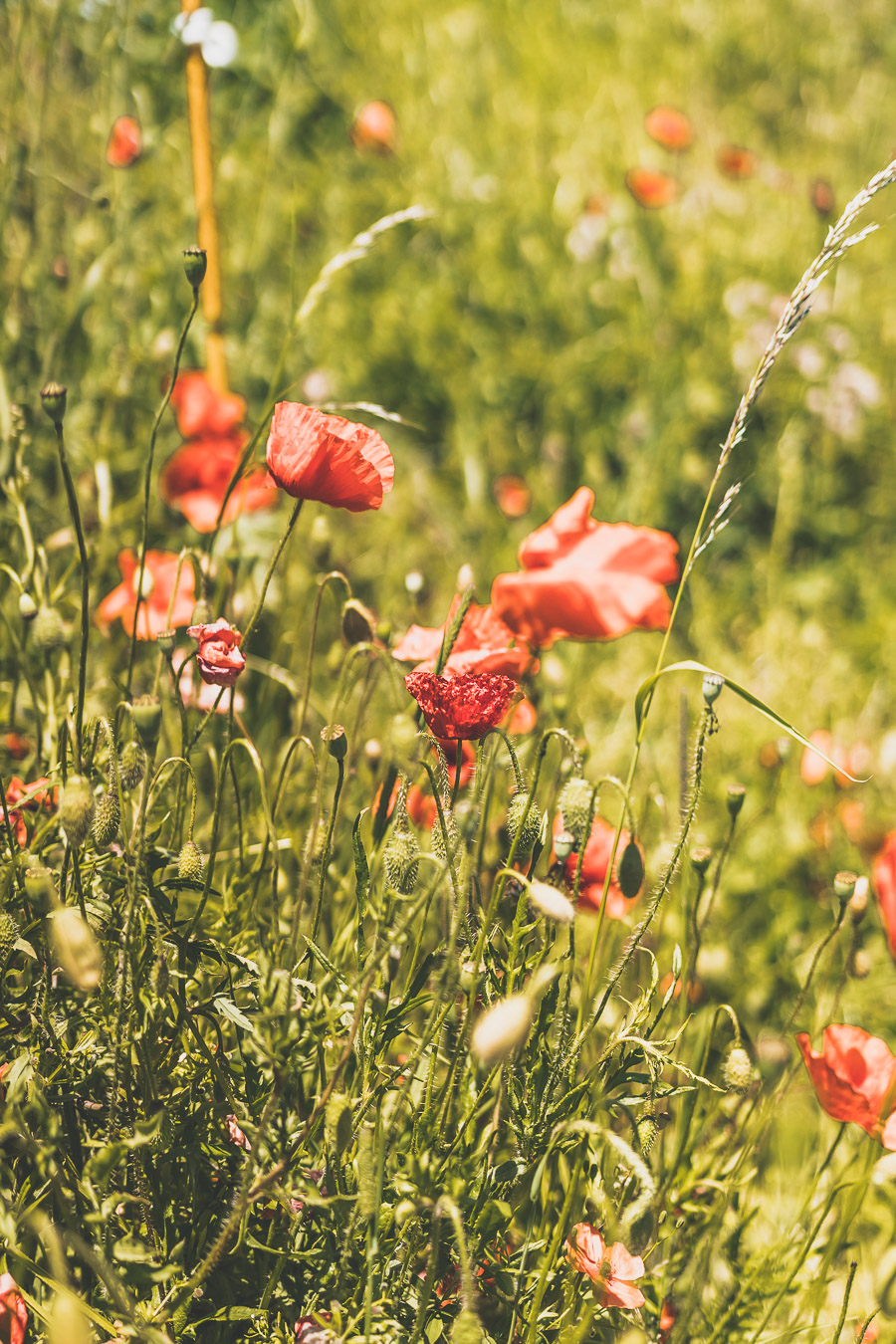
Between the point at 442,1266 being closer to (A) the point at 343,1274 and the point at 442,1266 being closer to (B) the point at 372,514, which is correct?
(A) the point at 343,1274

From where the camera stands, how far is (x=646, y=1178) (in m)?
0.67

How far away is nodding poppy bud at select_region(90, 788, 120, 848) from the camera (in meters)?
0.93

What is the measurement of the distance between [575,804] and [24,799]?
49 centimetres

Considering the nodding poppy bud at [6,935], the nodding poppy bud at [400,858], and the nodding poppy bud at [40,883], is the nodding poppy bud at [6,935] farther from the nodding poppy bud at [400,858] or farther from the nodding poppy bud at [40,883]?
the nodding poppy bud at [400,858]

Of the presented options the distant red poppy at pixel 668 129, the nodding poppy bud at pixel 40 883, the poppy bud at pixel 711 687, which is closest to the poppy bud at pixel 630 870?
the poppy bud at pixel 711 687

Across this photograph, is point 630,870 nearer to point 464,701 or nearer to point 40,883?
point 464,701

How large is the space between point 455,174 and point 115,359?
2.10 metres

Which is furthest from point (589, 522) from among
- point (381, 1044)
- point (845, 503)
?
point (845, 503)

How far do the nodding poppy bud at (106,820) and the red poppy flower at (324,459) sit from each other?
0.33 metres

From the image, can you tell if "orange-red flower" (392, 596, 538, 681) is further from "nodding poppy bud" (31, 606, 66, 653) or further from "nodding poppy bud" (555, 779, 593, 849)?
"nodding poppy bud" (31, 606, 66, 653)

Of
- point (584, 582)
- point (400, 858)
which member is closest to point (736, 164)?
point (584, 582)

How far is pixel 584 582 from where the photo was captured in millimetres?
1208

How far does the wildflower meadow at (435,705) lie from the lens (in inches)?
35.5

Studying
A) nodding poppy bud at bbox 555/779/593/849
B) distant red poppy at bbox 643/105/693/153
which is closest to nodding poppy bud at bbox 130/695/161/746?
nodding poppy bud at bbox 555/779/593/849
